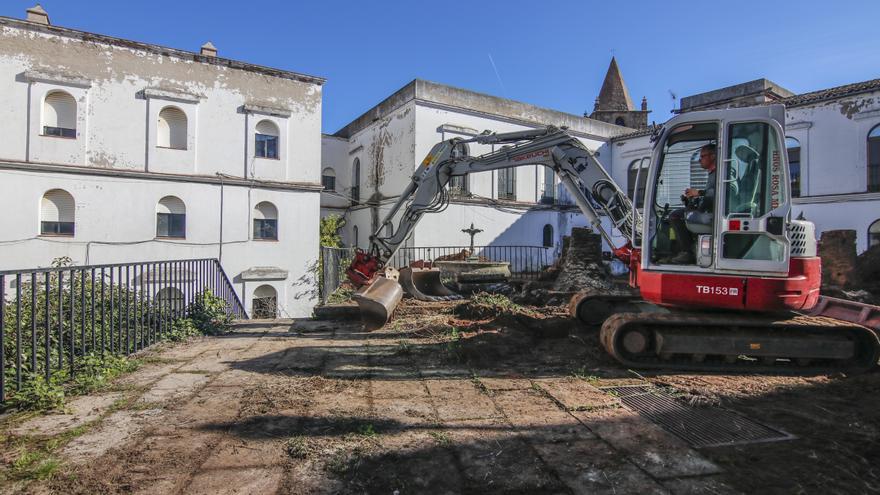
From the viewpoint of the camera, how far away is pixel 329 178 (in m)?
27.9

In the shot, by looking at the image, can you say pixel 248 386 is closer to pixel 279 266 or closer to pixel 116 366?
pixel 116 366

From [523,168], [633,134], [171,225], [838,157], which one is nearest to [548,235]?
[523,168]

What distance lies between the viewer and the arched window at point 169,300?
6250 mm

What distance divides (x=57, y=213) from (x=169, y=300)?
13.8m

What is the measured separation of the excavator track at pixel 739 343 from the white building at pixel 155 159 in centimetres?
1650

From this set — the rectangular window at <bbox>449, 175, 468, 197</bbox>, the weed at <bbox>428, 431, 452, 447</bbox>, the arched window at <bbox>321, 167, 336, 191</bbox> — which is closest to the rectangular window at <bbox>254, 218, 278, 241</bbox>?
the rectangular window at <bbox>449, 175, 468, 197</bbox>

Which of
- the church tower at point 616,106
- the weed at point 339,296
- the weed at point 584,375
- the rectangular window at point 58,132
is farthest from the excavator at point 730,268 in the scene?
the church tower at point 616,106

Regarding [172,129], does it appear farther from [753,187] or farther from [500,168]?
[753,187]

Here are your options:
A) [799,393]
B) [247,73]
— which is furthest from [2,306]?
[247,73]

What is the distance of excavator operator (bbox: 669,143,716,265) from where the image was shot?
494 cm

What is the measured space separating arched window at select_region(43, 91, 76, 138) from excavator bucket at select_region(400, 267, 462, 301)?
47.3ft

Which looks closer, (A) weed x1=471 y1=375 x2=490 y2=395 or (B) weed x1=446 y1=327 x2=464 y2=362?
(A) weed x1=471 y1=375 x2=490 y2=395

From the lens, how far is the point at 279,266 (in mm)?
19344

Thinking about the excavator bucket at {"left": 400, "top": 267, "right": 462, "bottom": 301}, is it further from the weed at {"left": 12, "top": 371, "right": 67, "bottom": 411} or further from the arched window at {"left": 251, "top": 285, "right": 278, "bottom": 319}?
the arched window at {"left": 251, "top": 285, "right": 278, "bottom": 319}
